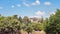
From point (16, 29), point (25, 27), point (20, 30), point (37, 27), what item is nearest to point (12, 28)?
point (16, 29)

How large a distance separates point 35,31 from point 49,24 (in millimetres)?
26726

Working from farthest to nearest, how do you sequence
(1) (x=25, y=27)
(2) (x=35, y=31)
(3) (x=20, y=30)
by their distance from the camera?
(2) (x=35, y=31) → (1) (x=25, y=27) → (3) (x=20, y=30)

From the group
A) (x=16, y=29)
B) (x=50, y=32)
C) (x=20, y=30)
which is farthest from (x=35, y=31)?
(x=50, y=32)

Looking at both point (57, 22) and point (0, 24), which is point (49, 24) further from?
point (0, 24)

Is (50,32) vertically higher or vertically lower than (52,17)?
lower

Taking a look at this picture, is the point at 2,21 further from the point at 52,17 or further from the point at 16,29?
the point at 52,17

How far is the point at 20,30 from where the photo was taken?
60.9 meters

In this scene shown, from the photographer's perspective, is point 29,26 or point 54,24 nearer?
point 54,24

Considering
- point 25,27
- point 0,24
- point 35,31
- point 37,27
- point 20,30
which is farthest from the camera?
point 37,27

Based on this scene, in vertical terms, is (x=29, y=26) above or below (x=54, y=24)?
below

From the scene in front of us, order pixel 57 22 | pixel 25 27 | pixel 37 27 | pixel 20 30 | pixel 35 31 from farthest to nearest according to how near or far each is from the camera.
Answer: pixel 37 27 → pixel 35 31 → pixel 25 27 → pixel 20 30 → pixel 57 22

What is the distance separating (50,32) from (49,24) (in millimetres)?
1765

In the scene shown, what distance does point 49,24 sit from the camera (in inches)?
1790

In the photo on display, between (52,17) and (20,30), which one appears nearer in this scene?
(52,17)
